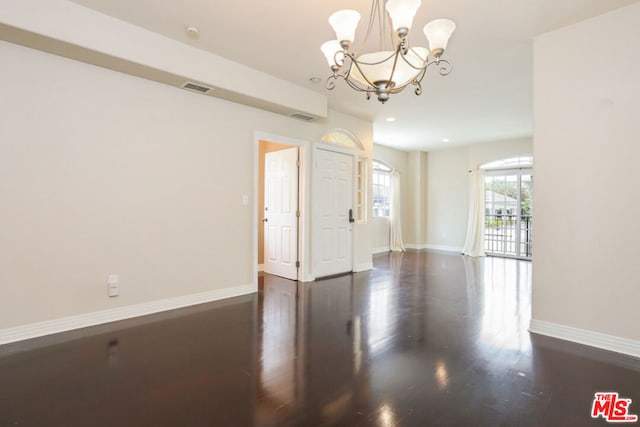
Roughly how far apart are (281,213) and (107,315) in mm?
2773

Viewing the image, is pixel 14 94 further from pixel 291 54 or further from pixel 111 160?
pixel 291 54

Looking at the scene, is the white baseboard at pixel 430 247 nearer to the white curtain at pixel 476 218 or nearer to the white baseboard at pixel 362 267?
the white curtain at pixel 476 218

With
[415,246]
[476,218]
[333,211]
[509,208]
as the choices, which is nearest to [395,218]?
[415,246]

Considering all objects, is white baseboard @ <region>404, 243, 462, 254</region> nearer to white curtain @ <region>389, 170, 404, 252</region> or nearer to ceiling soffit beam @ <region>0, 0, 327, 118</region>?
white curtain @ <region>389, 170, 404, 252</region>

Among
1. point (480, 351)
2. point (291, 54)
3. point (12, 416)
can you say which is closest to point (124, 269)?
point (12, 416)

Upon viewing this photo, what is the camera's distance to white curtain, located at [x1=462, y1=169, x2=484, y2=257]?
793 cm

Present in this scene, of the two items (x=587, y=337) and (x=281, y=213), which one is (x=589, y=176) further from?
(x=281, y=213)

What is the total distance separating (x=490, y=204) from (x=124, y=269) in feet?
26.0

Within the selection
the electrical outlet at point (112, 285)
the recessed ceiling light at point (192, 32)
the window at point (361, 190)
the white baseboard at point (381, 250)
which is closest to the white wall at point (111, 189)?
the electrical outlet at point (112, 285)

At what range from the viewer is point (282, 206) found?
5.30 meters

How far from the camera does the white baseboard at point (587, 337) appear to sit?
8.44ft

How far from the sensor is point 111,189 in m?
3.23

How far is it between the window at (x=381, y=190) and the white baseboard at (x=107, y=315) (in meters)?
5.19

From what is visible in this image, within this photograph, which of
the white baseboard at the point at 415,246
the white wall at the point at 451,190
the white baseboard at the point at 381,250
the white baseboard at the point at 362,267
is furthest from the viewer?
the white baseboard at the point at 415,246
